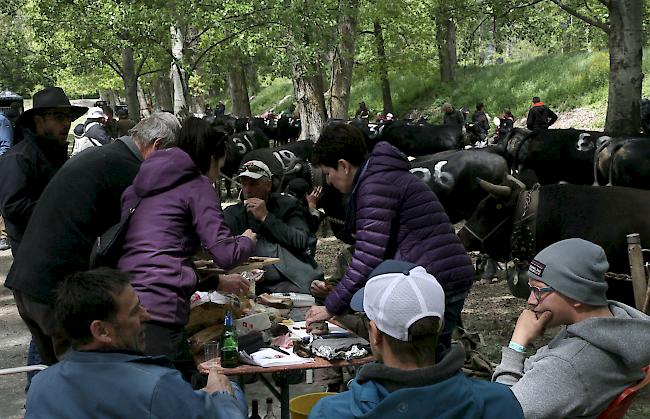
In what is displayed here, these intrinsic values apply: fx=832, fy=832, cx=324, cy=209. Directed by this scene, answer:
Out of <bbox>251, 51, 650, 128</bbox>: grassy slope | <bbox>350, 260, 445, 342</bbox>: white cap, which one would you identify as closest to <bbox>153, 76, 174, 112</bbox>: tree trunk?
<bbox>251, 51, 650, 128</bbox>: grassy slope

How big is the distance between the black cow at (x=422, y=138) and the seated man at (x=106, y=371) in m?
16.4

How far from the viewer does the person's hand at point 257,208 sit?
6051mm

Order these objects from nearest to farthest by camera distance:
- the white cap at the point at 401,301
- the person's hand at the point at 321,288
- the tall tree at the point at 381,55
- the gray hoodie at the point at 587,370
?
the white cap at the point at 401,301
the gray hoodie at the point at 587,370
the person's hand at the point at 321,288
the tall tree at the point at 381,55

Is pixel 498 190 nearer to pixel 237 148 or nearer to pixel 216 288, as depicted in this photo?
pixel 216 288

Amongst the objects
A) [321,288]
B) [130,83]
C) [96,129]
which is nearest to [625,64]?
[96,129]

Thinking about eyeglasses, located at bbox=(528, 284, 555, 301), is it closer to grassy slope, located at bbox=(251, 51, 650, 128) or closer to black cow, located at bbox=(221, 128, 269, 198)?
black cow, located at bbox=(221, 128, 269, 198)

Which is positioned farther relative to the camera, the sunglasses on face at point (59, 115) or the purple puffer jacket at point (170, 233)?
the sunglasses on face at point (59, 115)

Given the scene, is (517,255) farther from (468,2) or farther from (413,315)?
(468,2)

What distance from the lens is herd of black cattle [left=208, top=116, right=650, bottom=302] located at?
625cm

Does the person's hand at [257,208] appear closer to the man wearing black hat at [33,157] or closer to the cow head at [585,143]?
the man wearing black hat at [33,157]

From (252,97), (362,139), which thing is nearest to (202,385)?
(362,139)

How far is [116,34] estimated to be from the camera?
20641 millimetres

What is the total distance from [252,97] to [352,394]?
193ft

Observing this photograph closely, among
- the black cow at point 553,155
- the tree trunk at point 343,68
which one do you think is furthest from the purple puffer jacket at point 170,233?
the tree trunk at point 343,68
